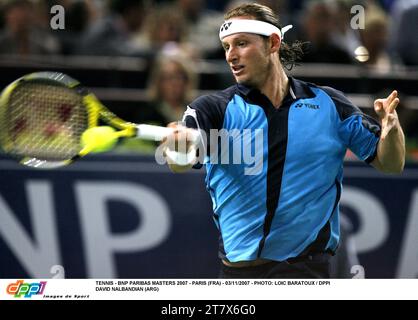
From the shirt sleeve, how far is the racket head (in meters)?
0.70

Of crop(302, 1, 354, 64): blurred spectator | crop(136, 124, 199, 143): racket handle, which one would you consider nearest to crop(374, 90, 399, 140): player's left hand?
crop(136, 124, 199, 143): racket handle

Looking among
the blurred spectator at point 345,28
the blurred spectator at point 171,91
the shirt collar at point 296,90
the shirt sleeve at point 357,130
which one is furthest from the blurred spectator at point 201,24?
the shirt sleeve at point 357,130

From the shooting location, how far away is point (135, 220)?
3840mm

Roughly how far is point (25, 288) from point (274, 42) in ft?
3.94

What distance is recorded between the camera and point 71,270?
3.73m

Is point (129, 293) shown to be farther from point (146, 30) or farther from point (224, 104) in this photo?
point (146, 30)

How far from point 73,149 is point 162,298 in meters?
0.65

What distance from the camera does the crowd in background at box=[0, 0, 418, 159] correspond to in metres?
3.94

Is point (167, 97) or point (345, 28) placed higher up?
point (345, 28)

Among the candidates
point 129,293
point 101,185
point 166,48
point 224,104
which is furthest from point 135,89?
point 224,104

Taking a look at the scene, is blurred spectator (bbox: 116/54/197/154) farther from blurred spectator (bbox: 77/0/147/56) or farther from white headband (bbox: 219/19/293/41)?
white headband (bbox: 219/19/293/41)

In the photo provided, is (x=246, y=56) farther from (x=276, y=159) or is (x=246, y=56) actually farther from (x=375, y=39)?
(x=375, y=39)

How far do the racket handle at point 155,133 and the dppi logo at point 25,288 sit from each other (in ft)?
2.91

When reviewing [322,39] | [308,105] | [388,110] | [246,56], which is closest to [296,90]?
[308,105]
